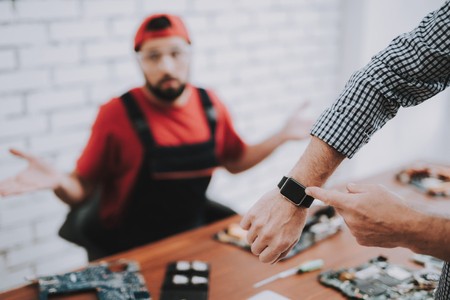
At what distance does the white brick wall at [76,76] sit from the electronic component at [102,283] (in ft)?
2.93

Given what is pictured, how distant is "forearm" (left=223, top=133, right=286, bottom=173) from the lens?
215 centimetres

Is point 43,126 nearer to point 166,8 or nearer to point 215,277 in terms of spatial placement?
point 166,8

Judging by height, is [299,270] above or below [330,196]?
below

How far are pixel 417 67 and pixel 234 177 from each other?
1791 millimetres

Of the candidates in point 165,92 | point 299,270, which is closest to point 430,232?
point 299,270

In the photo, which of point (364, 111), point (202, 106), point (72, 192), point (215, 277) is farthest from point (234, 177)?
point (364, 111)

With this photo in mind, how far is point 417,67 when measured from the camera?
1127mm

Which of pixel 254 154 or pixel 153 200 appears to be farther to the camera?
pixel 254 154

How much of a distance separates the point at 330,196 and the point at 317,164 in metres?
0.18

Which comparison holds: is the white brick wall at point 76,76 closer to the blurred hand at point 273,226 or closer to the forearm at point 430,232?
the blurred hand at point 273,226

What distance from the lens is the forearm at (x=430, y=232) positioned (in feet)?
3.04

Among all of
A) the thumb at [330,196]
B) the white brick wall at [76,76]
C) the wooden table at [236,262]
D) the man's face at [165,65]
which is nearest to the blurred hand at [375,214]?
the thumb at [330,196]

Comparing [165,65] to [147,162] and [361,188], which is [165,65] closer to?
[147,162]

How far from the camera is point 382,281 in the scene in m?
1.23
